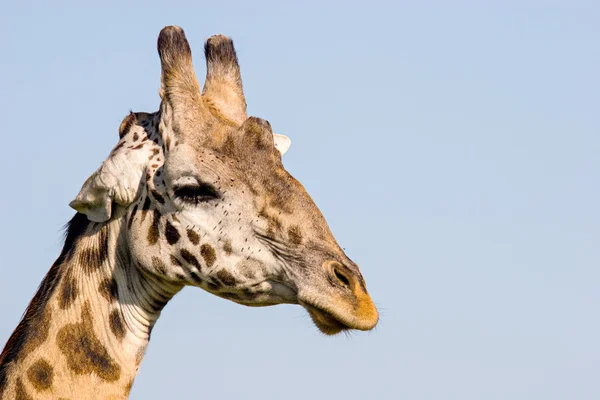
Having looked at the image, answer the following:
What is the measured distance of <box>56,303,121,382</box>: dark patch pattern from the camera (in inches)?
315

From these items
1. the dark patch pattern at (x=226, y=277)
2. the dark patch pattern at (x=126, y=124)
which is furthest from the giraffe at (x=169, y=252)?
the dark patch pattern at (x=126, y=124)

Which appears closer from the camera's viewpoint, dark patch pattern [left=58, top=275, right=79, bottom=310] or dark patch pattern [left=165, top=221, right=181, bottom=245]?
dark patch pattern [left=165, top=221, right=181, bottom=245]

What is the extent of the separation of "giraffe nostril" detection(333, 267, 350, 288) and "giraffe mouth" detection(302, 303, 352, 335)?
23 cm

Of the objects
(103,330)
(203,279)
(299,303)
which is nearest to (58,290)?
(103,330)

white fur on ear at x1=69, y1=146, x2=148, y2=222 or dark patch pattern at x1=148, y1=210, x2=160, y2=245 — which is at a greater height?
white fur on ear at x1=69, y1=146, x2=148, y2=222

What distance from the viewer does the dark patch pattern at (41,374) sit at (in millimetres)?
7930

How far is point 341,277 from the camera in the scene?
304 inches

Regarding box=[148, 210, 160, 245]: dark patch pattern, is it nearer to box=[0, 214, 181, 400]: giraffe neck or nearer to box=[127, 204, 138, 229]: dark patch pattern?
box=[127, 204, 138, 229]: dark patch pattern

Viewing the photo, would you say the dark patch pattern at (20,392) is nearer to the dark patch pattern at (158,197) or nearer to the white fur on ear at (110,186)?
the white fur on ear at (110,186)

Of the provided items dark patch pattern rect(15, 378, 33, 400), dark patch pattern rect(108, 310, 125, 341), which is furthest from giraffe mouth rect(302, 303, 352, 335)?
dark patch pattern rect(15, 378, 33, 400)

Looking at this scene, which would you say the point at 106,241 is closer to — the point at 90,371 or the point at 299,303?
A: the point at 90,371

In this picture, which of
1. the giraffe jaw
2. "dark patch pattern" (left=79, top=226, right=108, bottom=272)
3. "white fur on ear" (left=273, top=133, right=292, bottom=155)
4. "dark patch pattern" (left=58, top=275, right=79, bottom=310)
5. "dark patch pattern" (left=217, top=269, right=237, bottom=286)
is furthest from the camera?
"white fur on ear" (left=273, top=133, right=292, bottom=155)

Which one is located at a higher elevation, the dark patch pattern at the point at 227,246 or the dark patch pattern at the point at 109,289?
the dark patch pattern at the point at 227,246

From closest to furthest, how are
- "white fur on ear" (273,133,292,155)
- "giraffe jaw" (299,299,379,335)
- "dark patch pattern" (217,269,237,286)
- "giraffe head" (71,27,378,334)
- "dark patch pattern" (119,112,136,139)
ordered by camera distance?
"giraffe jaw" (299,299,379,335) → "giraffe head" (71,27,378,334) → "dark patch pattern" (217,269,237,286) → "dark patch pattern" (119,112,136,139) → "white fur on ear" (273,133,292,155)
